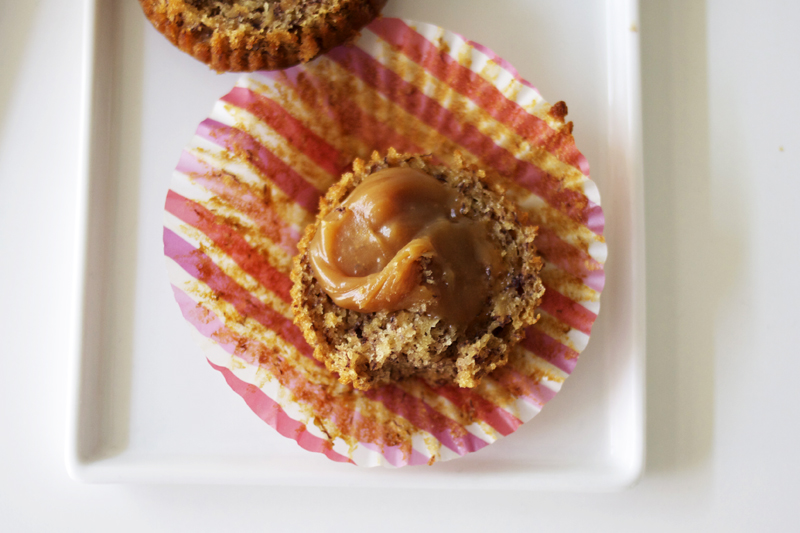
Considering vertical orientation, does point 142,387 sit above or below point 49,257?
below

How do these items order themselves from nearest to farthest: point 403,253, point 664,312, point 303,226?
1. point 403,253
2. point 303,226
3. point 664,312

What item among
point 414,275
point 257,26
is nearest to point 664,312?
point 414,275

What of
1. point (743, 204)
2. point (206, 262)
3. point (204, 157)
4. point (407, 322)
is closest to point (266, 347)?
point (206, 262)

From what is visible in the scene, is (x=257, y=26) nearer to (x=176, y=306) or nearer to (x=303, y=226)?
(x=303, y=226)

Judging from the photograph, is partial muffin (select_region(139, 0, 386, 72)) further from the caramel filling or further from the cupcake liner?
the caramel filling

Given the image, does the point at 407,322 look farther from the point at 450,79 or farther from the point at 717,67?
the point at 717,67

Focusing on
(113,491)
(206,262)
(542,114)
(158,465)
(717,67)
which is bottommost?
(113,491)
